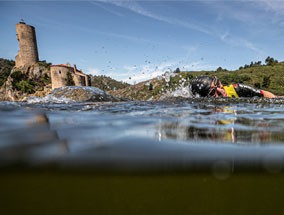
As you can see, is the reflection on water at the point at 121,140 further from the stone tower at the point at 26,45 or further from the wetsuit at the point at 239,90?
the stone tower at the point at 26,45

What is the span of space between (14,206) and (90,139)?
100cm

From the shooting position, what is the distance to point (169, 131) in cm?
278

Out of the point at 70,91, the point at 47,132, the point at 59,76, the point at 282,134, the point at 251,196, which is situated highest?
the point at 59,76

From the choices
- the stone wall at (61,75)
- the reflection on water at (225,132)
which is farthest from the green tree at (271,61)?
the reflection on water at (225,132)

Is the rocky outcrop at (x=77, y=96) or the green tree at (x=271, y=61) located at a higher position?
the green tree at (x=271, y=61)

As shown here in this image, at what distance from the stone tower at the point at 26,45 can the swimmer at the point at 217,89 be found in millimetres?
62978

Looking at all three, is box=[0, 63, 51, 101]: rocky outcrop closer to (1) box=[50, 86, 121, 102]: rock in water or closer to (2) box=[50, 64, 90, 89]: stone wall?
(2) box=[50, 64, 90, 89]: stone wall

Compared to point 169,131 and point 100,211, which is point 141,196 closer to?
point 100,211

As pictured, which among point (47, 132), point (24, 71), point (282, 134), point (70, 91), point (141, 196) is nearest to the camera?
point (141, 196)

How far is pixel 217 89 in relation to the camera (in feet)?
37.9

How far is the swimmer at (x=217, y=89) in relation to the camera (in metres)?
11.5

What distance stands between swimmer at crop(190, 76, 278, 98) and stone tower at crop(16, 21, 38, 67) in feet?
207

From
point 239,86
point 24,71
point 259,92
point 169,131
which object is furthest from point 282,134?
point 24,71

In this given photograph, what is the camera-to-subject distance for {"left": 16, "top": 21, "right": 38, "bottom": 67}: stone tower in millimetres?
57394
